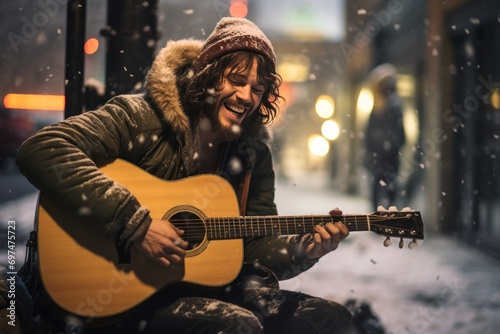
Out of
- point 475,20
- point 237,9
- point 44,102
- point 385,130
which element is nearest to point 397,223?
point 237,9

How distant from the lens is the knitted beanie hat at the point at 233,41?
2.46 metres

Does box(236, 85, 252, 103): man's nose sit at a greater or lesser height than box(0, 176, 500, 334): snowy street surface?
greater

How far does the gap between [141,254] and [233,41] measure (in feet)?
3.14

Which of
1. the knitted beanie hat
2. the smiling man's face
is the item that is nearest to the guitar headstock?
the smiling man's face

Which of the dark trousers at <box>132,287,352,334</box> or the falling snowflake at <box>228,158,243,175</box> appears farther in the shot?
the falling snowflake at <box>228,158,243,175</box>

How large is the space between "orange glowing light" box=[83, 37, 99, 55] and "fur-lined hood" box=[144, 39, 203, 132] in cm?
78

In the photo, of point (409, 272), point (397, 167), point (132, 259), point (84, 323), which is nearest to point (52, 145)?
point (132, 259)

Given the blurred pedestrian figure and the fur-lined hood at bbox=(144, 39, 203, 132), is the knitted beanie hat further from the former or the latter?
the blurred pedestrian figure

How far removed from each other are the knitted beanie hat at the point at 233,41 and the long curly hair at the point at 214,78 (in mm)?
28

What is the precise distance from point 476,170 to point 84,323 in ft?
20.6

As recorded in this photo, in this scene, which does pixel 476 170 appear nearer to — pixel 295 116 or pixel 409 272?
pixel 409 272

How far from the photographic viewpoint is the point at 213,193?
252 centimetres

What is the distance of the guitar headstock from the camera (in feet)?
8.58

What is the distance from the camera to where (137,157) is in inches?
98.7
